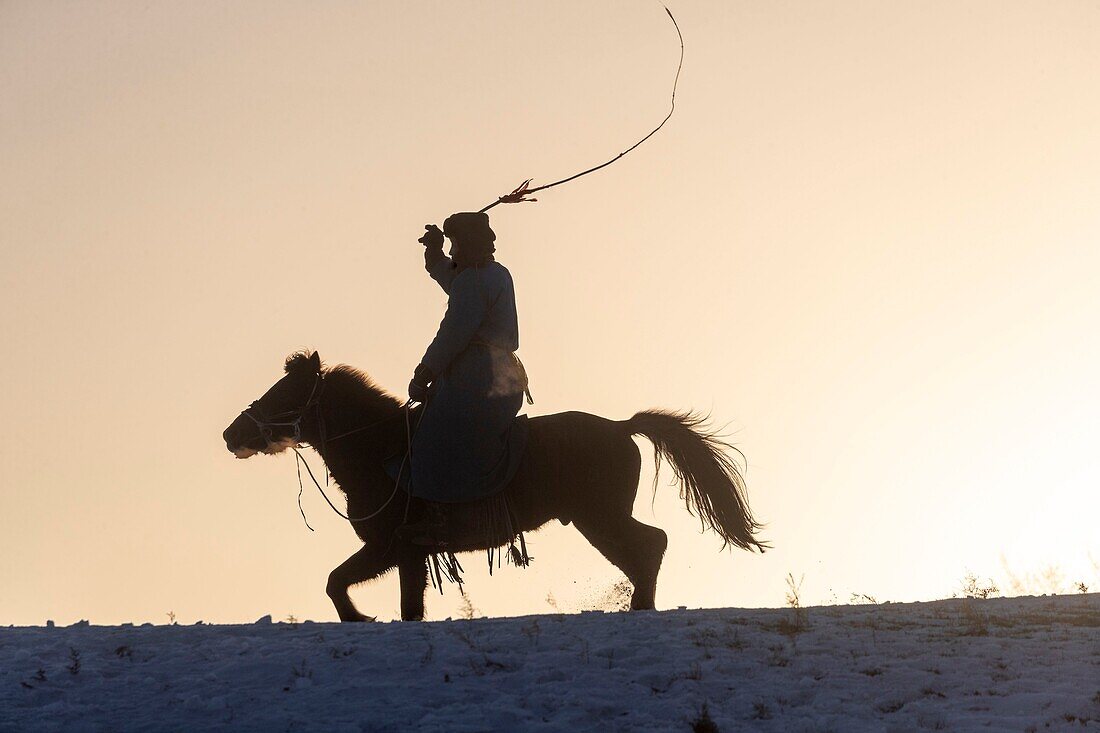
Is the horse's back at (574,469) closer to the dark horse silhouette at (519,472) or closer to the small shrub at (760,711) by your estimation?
the dark horse silhouette at (519,472)

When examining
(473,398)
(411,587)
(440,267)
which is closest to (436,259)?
(440,267)

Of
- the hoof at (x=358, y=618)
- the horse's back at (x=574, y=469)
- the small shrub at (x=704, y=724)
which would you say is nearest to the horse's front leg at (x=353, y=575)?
the hoof at (x=358, y=618)

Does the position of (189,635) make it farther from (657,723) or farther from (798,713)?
(798,713)

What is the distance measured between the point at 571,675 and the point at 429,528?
9.61 ft

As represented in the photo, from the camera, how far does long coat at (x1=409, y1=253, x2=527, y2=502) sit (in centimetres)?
1034

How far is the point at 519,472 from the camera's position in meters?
10.4

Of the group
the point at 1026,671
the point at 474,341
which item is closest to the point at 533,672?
the point at 1026,671

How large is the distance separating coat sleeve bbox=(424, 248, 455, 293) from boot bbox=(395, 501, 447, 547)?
75.8 inches

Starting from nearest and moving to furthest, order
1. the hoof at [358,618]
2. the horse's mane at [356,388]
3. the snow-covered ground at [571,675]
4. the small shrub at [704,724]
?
1. the small shrub at [704,724]
2. the snow-covered ground at [571,675]
3. the hoof at [358,618]
4. the horse's mane at [356,388]

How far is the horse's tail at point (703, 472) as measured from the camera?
1090 cm

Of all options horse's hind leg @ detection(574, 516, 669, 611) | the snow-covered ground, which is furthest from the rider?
the snow-covered ground

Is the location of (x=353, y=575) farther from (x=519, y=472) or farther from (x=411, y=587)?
(x=519, y=472)

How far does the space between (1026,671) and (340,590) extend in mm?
5050

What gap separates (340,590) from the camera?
10227 millimetres
